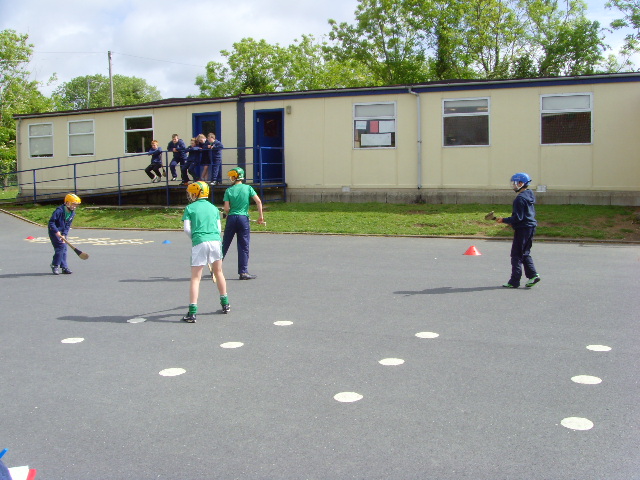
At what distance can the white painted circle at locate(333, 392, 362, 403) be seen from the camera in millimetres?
4969

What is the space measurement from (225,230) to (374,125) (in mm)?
12352

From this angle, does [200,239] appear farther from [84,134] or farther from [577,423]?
[84,134]

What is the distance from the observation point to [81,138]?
27062 millimetres

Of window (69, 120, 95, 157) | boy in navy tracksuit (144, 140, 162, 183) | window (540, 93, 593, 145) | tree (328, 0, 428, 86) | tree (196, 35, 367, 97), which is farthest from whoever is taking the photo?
tree (196, 35, 367, 97)

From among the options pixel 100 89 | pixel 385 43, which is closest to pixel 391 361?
pixel 385 43

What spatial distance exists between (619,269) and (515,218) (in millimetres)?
2654

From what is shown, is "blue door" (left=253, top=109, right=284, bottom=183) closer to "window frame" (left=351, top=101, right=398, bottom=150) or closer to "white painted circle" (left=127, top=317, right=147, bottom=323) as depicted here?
"window frame" (left=351, top=101, right=398, bottom=150)

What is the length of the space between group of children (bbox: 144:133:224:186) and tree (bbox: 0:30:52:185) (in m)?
33.9

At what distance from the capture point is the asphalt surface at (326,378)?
13.1ft

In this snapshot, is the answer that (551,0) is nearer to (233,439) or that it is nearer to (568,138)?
(568,138)

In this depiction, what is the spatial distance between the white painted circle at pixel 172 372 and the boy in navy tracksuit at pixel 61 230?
6.51m

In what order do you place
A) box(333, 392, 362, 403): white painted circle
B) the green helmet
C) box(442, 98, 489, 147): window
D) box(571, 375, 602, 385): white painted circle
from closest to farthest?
box(333, 392, 362, 403): white painted circle < box(571, 375, 602, 385): white painted circle < the green helmet < box(442, 98, 489, 147): window

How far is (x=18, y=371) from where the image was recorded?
5.83 meters

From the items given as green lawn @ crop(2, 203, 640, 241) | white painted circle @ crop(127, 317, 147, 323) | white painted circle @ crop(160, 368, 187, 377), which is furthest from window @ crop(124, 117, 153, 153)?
white painted circle @ crop(160, 368, 187, 377)
